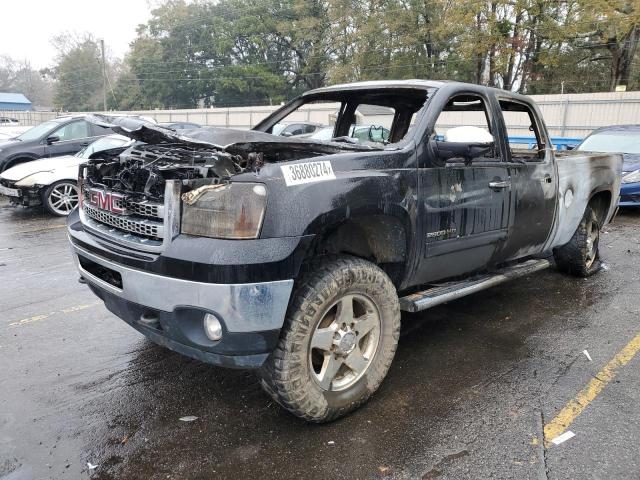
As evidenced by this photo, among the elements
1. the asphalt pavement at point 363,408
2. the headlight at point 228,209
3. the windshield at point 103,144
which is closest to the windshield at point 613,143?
the asphalt pavement at point 363,408

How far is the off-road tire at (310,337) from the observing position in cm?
264

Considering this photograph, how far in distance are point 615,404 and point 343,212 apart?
206 centimetres

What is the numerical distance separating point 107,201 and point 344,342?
1.60 meters

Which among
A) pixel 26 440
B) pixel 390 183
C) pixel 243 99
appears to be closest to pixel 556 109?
pixel 390 183

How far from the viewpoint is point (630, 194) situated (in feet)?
30.5

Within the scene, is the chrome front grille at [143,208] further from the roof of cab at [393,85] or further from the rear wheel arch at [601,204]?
the rear wheel arch at [601,204]

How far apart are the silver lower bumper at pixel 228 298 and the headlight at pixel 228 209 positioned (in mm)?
256

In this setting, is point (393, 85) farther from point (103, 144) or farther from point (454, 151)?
point (103, 144)

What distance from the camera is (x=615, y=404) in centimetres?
315

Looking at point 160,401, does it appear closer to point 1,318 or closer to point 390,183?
point 390,183

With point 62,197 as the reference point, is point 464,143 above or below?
above

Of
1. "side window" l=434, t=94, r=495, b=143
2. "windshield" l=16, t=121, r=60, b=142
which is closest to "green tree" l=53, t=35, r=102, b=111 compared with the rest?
"windshield" l=16, t=121, r=60, b=142

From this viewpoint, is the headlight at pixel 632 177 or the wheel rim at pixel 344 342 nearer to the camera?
the wheel rim at pixel 344 342

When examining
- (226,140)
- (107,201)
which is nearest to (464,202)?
(226,140)
